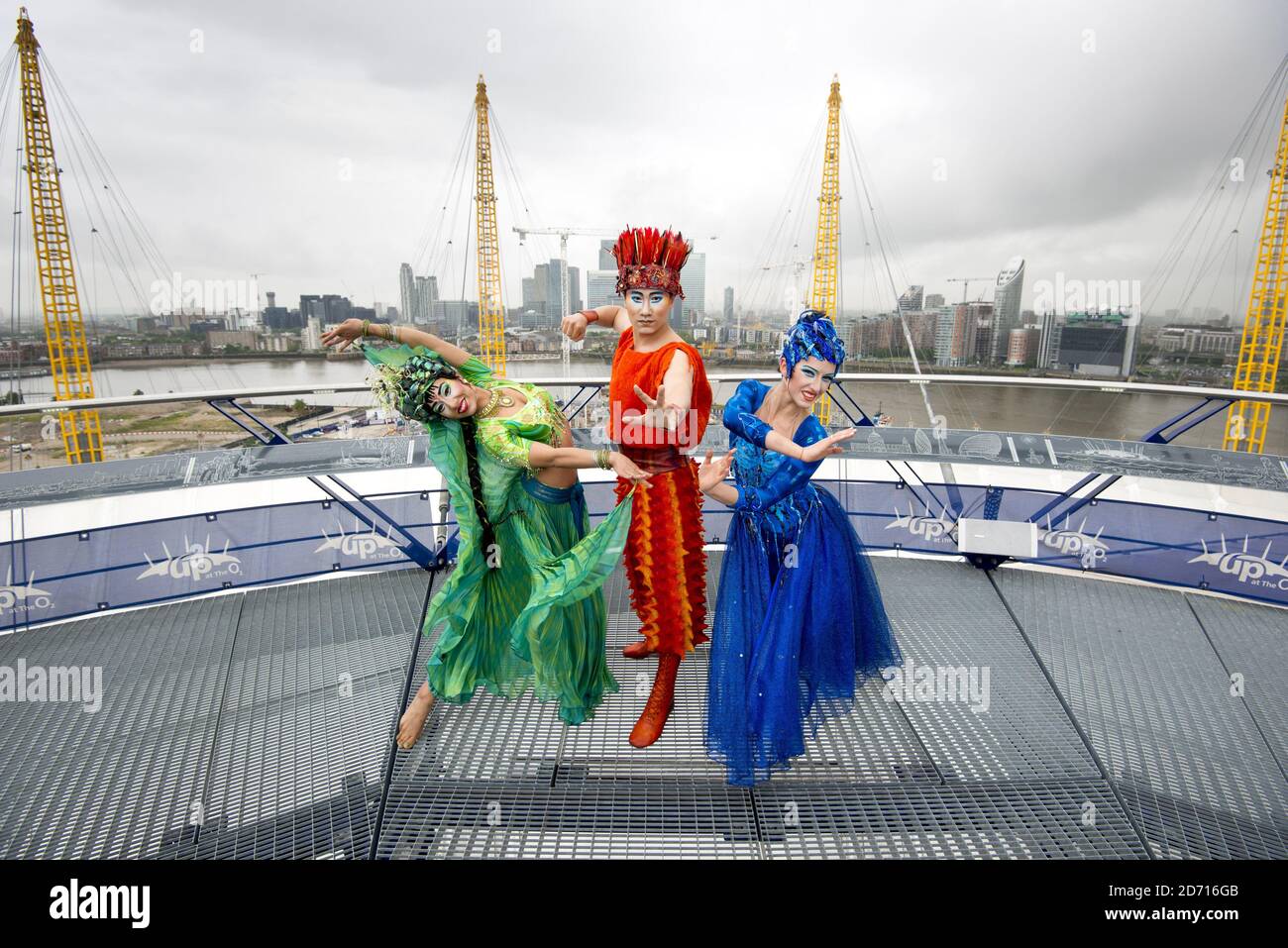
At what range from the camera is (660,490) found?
81.3 inches

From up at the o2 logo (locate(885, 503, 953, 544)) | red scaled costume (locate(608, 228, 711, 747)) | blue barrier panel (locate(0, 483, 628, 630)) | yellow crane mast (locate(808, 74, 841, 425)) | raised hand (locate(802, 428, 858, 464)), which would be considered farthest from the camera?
yellow crane mast (locate(808, 74, 841, 425))

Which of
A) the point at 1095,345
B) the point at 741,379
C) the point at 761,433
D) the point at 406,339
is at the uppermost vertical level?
the point at 1095,345

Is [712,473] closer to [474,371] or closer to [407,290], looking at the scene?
[474,371]

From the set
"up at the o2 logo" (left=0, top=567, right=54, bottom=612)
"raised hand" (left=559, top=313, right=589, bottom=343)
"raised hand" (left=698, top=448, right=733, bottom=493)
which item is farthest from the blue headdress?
"up at the o2 logo" (left=0, top=567, right=54, bottom=612)

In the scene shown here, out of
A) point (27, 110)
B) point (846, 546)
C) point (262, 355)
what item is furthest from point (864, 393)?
point (27, 110)

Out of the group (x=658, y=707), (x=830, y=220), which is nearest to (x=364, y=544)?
(x=658, y=707)

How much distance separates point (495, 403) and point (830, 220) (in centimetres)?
2216

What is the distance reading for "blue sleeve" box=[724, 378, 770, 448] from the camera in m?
2.02

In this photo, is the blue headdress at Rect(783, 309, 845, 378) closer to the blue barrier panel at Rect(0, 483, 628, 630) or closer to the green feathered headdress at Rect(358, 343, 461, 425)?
the green feathered headdress at Rect(358, 343, 461, 425)

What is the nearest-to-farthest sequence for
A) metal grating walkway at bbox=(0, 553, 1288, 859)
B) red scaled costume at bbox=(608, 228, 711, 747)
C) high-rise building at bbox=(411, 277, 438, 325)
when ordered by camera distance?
metal grating walkway at bbox=(0, 553, 1288, 859) < red scaled costume at bbox=(608, 228, 711, 747) < high-rise building at bbox=(411, 277, 438, 325)

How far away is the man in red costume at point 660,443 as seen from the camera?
196 centimetres

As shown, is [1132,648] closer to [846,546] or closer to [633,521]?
[846,546]

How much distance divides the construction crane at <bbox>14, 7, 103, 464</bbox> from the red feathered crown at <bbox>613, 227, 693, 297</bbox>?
64.6 feet
